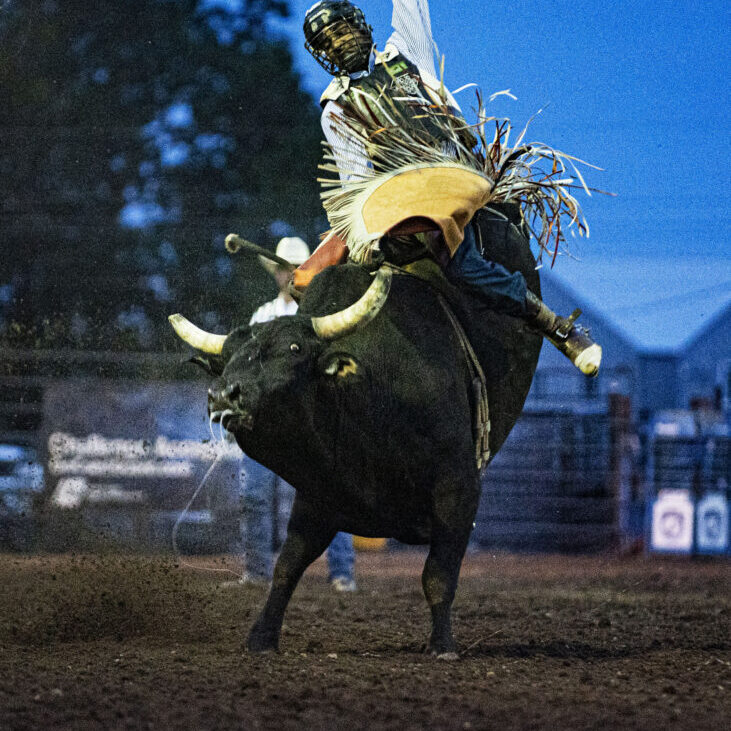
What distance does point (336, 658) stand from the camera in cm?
500

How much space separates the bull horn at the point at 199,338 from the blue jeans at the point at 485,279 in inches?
42.6

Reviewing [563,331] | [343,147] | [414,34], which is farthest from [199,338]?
[414,34]

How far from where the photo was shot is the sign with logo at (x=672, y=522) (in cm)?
1381

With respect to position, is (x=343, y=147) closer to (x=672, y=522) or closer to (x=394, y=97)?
(x=394, y=97)

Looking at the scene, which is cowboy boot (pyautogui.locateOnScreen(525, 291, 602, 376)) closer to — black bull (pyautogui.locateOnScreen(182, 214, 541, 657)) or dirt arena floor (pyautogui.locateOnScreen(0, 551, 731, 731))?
black bull (pyautogui.locateOnScreen(182, 214, 541, 657))

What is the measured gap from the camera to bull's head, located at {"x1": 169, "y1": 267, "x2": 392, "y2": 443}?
420 cm

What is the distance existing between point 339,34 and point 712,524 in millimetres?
10093

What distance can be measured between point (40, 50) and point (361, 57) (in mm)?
14569

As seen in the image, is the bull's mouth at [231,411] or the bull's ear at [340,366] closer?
the bull's mouth at [231,411]

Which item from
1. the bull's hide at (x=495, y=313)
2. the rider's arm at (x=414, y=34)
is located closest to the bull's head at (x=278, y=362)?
the bull's hide at (x=495, y=313)

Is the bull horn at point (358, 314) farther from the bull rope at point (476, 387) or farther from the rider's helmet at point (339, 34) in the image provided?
the rider's helmet at point (339, 34)

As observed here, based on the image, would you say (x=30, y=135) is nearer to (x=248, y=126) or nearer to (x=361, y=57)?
(x=248, y=126)

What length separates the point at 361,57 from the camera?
17.3 ft

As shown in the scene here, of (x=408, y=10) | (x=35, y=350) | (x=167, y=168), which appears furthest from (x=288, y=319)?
(x=167, y=168)
